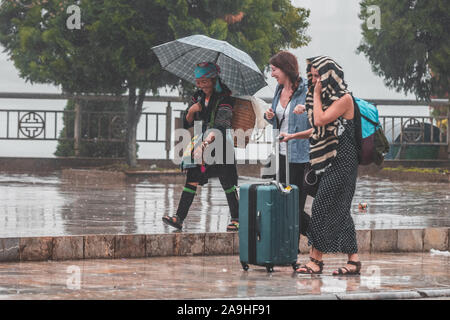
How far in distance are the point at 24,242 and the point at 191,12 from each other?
1311 cm

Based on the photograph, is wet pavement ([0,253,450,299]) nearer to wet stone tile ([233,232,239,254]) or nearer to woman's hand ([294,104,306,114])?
wet stone tile ([233,232,239,254])

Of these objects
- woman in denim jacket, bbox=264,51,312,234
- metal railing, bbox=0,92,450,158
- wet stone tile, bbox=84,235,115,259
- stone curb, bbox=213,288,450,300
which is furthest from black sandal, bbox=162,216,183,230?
metal railing, bbox=0,92,450,158

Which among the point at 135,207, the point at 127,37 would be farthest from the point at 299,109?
the point at 127,37

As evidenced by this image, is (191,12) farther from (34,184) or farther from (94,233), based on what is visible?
(94,233)

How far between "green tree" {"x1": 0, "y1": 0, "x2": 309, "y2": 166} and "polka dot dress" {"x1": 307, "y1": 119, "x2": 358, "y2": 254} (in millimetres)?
12289

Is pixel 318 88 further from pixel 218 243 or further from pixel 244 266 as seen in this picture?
pixel 218 243

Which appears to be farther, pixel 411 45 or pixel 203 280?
pixel 411 45

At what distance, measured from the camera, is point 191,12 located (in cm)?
2108

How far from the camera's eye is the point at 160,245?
9227 millimetres

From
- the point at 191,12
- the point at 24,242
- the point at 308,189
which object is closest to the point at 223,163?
the point at 308,189

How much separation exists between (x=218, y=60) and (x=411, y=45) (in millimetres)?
16323

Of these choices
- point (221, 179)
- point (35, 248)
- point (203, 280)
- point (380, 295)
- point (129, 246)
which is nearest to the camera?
point (380, 295)

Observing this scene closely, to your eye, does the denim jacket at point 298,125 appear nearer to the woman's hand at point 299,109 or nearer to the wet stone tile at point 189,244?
the woman's hand at point 299,109
